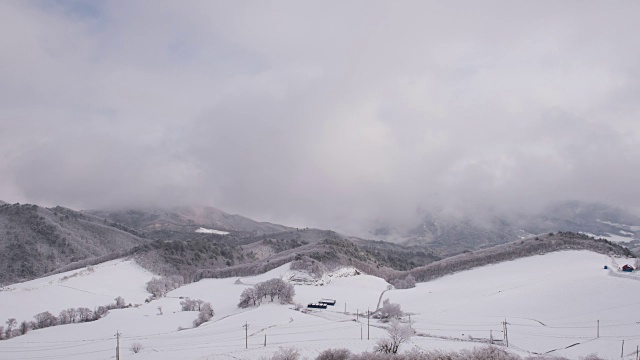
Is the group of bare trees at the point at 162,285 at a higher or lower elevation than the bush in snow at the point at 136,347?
higher

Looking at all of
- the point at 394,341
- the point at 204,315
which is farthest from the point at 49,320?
the point at 394,341

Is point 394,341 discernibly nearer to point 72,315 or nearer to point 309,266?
point 72,315

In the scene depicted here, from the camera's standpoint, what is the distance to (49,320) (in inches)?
3073

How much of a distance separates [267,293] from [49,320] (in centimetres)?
3597

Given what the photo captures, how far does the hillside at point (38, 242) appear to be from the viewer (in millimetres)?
144125

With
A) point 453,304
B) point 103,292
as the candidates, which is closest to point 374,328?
point 453,304

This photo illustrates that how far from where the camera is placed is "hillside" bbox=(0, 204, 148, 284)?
473 feet

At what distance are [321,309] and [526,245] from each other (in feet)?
182

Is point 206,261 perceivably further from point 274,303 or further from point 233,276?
point 274,303

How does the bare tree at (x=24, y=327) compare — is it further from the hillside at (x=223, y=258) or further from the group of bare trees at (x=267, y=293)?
the hillside at (x=223, y=258)

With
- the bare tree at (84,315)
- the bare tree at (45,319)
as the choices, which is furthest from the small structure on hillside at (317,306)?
the bare tree at (45,319)

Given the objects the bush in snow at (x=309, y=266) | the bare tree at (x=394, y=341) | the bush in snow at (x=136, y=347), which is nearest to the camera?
the bare tree at (x=394, y=341)

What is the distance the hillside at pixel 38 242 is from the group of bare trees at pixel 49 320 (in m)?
64.8

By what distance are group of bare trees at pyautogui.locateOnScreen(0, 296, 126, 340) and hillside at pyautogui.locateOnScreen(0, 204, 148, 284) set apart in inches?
2551
